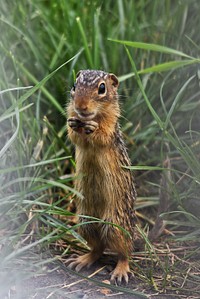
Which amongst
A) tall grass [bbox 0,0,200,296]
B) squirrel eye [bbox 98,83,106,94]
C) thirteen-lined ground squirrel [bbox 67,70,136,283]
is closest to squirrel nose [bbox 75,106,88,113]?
thirteen-lined ground squirrel [bbox 67,70,136,283]

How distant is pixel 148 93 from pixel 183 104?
31cm

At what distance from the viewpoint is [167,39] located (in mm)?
5266

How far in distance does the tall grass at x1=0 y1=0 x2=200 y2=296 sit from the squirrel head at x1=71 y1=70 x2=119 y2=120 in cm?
30

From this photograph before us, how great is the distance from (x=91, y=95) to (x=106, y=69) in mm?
1391

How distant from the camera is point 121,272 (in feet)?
12.7

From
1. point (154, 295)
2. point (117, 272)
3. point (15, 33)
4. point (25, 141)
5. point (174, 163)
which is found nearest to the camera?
point (154, 295)

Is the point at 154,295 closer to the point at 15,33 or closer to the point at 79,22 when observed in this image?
the point at 79,22

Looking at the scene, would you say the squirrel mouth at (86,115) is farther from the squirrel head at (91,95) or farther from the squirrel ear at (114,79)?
the squirrel ear at (114,79)

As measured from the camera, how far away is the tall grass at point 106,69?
4141 mm

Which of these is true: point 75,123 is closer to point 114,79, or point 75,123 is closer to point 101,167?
point 101,167

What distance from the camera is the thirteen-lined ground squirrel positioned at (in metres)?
3.75

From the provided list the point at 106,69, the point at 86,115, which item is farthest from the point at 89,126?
the point at 106,69

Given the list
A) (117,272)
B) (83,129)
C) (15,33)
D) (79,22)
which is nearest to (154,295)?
(117,272)

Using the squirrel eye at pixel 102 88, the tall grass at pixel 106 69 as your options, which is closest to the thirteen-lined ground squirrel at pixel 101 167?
the squirrel eye at pixel 102 88
